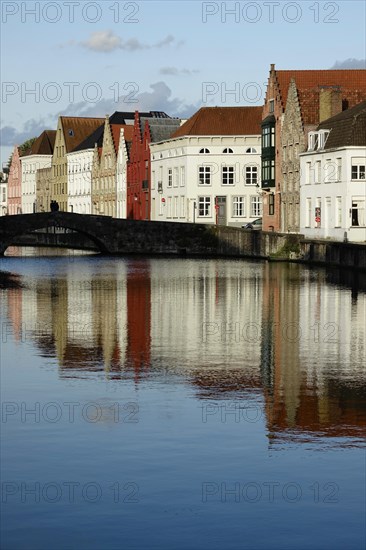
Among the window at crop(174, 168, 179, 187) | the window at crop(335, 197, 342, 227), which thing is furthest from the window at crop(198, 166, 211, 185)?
the window at crop(335, 197, 342, 227)

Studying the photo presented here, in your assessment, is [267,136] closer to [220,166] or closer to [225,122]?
[220,166]

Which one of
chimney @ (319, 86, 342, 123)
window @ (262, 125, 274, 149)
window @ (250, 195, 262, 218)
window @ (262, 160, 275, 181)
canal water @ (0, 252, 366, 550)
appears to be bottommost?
canal water @ (0, 252, 366, 550)

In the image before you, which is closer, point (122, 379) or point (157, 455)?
point (157, 455)

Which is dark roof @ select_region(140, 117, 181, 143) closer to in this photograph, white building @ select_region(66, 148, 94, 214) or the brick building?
the brick building

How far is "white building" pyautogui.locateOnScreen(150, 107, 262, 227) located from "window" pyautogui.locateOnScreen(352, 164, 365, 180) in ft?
115

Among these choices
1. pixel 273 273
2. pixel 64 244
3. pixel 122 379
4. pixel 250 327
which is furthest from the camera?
pixel 64 244

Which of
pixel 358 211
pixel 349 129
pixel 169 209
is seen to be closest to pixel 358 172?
pixel 358 211

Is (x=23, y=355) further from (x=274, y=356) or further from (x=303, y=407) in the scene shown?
(x=303, y=407)

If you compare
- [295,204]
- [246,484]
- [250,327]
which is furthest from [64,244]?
[246,484]

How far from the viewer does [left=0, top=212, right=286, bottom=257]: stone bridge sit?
10119cm

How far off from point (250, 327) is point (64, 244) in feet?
328

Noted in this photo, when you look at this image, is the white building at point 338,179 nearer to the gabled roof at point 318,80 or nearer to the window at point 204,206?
the gabled roof at point 318,80

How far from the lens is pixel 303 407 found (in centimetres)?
2103

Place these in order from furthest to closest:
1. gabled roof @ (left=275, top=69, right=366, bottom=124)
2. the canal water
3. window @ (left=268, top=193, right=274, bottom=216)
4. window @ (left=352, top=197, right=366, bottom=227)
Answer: window @ (left=268, top=193, right=274, bottom=216), gabled roof @ (left=275, top=69, right=366, bottom=124), window @ (left=352, top=197, right=366, bottom=227), the canal water
